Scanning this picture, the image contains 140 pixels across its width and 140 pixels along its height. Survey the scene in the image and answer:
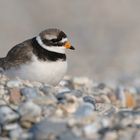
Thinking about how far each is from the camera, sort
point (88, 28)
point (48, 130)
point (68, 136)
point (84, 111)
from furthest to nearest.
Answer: point (88, 28) < point (84, 111) < point (48, 130) < point (68, 136)

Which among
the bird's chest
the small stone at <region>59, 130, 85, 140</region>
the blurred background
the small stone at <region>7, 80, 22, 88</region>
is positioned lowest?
the blurred background

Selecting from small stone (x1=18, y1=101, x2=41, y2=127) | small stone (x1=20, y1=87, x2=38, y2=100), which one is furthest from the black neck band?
small stone (x1=18, y1=101, x2=41, y2=127)

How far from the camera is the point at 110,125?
536 centimetres

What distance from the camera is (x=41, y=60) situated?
24.6ft

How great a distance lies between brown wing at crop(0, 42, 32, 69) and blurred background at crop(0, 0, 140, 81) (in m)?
4.66

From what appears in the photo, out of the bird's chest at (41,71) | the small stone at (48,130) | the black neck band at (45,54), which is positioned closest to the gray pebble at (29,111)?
the small stone at (48,130)

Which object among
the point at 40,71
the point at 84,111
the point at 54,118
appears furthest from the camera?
the point at 40,71

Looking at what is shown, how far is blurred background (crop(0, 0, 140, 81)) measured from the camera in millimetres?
14055

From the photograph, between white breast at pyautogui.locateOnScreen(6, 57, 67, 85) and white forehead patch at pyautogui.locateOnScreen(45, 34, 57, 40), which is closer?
white breast at pyautogui.locateOnScreen(6, 57, 67, 85)

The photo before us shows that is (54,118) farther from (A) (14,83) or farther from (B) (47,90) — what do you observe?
(A) (14,83)

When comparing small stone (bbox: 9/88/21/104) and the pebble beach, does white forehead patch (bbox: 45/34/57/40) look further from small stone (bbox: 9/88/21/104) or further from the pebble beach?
small stone (bbox: 9/88/21/104)

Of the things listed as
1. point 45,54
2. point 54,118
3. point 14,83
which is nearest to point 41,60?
point 45,54

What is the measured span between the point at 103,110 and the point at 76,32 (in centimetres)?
1008

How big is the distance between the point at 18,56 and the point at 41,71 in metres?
0.41
